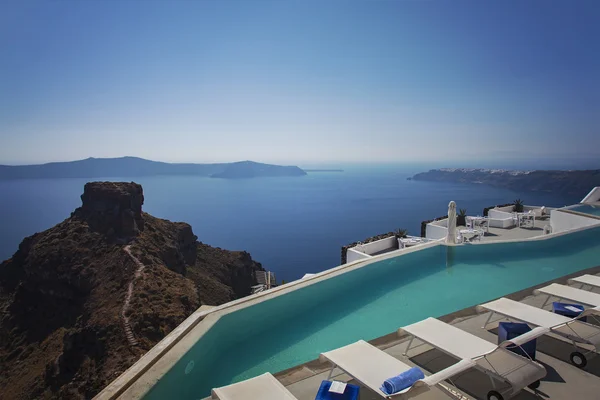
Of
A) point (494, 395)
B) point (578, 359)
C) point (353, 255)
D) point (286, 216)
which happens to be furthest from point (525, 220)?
point (286, 216)

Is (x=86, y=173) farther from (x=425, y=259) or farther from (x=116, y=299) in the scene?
(x=425, y=259)

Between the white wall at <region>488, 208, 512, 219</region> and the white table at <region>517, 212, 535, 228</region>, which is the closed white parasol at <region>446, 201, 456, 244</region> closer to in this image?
the white table at <region>517, 212, 535, 228</region>

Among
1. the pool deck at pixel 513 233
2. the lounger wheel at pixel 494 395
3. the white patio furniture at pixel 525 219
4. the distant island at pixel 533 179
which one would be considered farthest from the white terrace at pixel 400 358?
the distant island at pixel 533 179

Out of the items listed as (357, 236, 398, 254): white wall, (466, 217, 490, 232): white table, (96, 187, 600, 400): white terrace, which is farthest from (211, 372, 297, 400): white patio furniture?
(466, 217, 490, 232): white table

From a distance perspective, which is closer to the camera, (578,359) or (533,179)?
(578,359)

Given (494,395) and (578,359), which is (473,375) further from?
(578,359)

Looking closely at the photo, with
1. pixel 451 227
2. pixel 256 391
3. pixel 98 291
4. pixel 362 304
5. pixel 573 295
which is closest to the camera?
pixel 256 391

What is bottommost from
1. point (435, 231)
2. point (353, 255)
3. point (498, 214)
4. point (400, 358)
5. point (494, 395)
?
point (353, 255)

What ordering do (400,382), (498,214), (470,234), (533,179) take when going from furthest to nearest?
(533,179) < (498,214) < (470,234) < (400,382)

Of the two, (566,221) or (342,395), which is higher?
(342,395)
